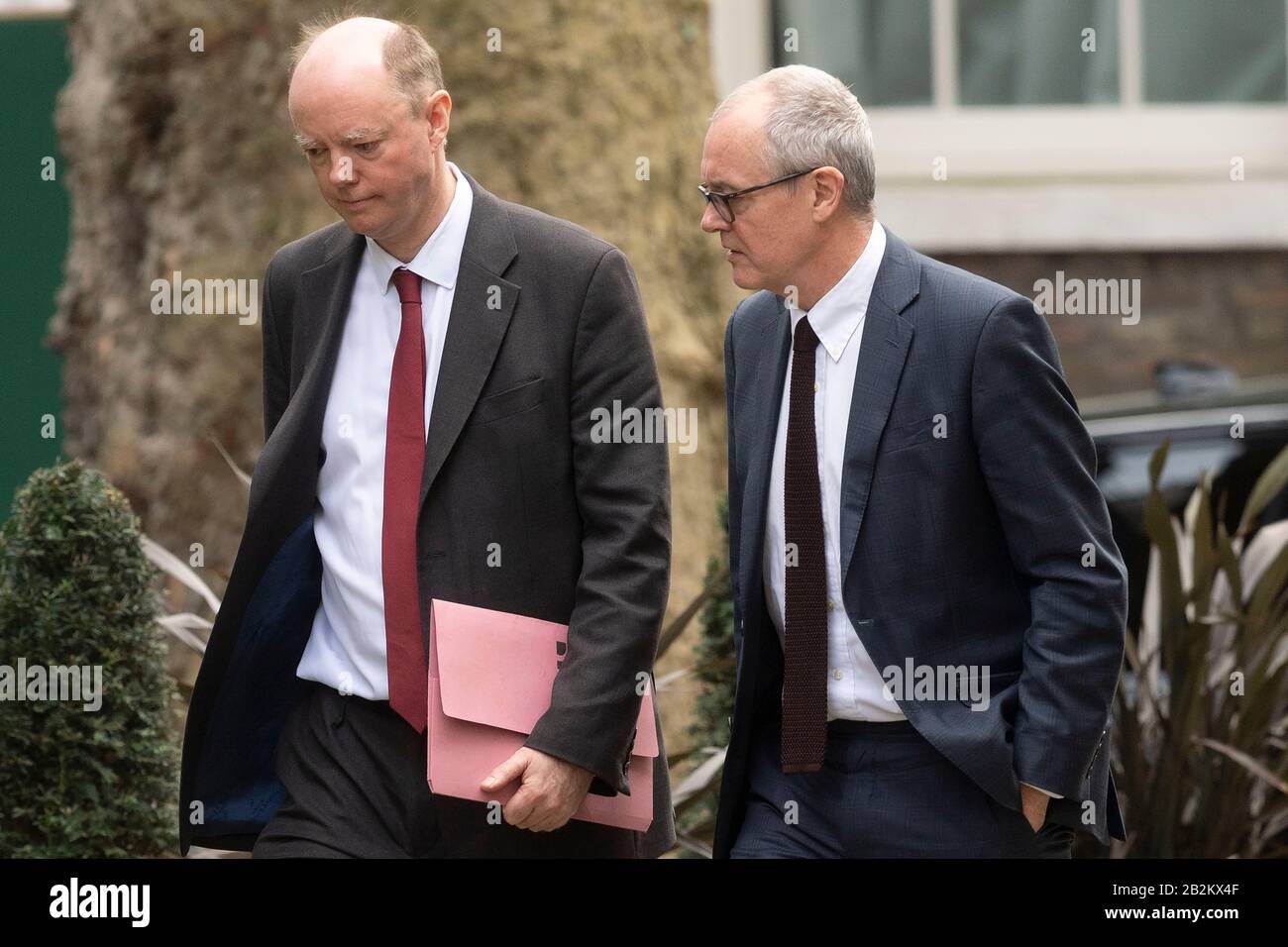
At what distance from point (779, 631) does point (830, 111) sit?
97 cm

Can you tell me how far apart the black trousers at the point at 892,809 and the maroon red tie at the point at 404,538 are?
0.70 meters

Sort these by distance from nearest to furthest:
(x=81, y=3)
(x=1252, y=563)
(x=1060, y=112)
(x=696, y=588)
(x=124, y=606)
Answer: (x=124, y=606)
(x=1252, y=563)
(x=696, y=588)
(x=81, y=3)
(x=1060, y=112)

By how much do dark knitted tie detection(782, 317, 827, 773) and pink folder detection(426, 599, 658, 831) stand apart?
0.40m

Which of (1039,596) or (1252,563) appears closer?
(1039,596)

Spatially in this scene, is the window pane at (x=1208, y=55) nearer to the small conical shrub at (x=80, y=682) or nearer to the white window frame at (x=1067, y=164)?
the white window frame at (x=1067, y=164)

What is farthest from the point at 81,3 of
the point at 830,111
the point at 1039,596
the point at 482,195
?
the point at 1039,596

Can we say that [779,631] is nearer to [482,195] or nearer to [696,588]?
[482,195]

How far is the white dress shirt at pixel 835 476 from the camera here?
10.9ft

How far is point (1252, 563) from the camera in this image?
5.78m

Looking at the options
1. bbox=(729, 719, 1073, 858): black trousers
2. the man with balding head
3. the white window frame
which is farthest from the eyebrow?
the white window frame

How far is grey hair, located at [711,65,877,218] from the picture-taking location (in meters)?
3.35

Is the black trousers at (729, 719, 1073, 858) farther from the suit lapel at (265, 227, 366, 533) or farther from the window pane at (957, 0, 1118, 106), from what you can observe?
the window pane at (957, 0, 1118, 106)
